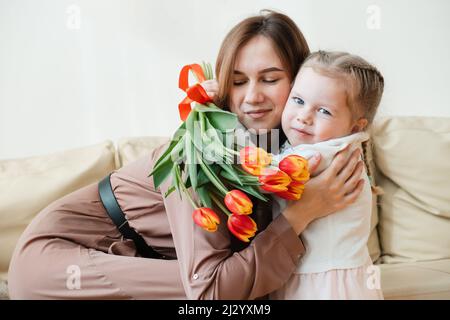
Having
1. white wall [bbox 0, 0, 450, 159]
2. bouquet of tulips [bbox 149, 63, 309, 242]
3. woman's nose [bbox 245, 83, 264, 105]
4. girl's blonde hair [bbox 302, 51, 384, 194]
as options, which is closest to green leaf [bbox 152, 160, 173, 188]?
bouquet of tulips [bbox 149, 63, 309, 242]

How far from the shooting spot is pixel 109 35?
2145 mm

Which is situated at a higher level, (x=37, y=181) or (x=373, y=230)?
(x=37, y=181)

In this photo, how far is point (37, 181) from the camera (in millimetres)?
1759

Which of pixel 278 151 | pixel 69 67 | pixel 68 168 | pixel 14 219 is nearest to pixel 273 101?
pixel 278 151

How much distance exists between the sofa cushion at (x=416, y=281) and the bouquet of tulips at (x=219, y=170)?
0.63 meters

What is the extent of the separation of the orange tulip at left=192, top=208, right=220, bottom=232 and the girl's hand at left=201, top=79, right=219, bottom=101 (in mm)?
332

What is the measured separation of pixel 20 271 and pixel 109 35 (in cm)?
115

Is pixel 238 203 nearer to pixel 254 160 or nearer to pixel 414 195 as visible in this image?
pixel 254 160

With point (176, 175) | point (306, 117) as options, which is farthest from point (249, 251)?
point (306, 117)

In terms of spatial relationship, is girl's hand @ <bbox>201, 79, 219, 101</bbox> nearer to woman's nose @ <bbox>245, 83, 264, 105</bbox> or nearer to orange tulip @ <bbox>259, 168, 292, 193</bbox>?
woman's nose @ <bbox>245, 83, 264, 105</bbox>

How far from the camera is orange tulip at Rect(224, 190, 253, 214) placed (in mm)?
985

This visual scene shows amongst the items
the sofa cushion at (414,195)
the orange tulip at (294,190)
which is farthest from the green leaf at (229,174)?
the sofa cushion at (414,195)

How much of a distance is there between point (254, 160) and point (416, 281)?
868mm

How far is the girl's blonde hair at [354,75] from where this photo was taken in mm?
1208
